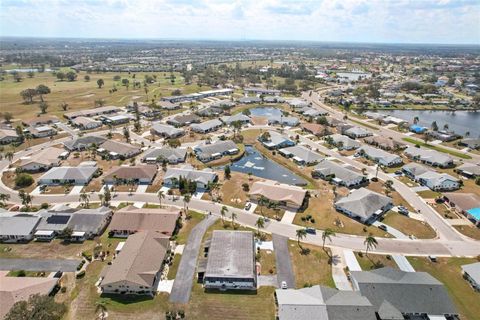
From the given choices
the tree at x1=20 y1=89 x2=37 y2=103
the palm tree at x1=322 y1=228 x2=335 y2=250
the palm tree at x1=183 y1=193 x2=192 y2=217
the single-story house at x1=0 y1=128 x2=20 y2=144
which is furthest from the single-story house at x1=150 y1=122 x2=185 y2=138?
the tree at x1=20 y1=89 x2=37 y2=103

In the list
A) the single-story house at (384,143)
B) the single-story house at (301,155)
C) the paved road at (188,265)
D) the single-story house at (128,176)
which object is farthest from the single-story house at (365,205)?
the single-story house at (128,176)

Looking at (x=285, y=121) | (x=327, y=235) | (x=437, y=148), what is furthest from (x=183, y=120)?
(x=437, y=148)

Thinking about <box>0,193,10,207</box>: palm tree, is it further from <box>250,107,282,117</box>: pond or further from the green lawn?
the green lawn

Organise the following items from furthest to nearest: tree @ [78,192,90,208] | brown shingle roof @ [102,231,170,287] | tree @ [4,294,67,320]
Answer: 1. tree @ [78,192,90,208]
2. brown shingle roof @ [102,231,170,287]
3. tree @ [4,294,67,320]

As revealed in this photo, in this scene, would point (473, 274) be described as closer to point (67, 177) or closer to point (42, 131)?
point (67, 177)

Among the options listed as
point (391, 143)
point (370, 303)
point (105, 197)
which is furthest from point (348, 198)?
point (105, 197)

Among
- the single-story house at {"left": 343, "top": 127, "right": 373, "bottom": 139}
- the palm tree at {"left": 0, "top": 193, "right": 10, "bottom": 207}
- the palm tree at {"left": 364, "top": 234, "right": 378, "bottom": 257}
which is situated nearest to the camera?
the palm tree at {"left": 364, "top": 234, "right": 378, "bottom": 257}

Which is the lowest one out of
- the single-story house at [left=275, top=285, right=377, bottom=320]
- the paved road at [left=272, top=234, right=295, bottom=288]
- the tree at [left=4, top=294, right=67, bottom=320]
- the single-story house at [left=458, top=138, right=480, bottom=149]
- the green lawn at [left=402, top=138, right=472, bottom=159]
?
the paved road at [left=272, top=234, right=295, bottom=288]
